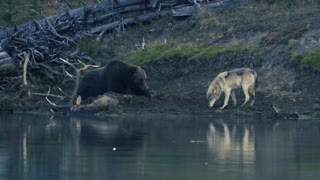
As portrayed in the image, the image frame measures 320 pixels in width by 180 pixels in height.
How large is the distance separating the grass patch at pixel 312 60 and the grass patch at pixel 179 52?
2.45m

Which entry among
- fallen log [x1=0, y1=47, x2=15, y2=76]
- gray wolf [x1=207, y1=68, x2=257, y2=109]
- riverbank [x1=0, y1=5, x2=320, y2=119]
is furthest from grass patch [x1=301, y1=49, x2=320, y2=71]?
fallen log [x1=0, y1=47, x2=15, y2=76]

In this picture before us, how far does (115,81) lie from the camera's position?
32.8m

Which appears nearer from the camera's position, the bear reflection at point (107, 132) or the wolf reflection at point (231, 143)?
the wolf reflection at point (231, 143)

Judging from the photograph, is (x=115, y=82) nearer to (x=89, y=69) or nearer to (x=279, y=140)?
(x=89, y=69)

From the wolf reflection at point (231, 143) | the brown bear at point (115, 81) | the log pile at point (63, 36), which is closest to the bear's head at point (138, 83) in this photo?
the brown bear at point (115, 81)

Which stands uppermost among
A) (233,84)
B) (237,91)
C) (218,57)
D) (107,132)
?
(218,57)

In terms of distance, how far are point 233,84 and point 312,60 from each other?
2544mm

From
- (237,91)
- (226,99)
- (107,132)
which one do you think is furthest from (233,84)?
(107,132)

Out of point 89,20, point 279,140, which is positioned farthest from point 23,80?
point 279,140

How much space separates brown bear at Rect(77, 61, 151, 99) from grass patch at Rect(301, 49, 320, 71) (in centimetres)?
441

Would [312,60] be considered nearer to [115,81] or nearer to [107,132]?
[115,81]

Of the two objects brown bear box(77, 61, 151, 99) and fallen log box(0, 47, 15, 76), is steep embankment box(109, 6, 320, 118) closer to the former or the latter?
brown bear box(77, 61, 151, 99)

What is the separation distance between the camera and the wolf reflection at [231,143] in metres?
20.1

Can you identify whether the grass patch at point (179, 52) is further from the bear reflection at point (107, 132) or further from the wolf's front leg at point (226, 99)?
the bear reflection at point (107, 132)
